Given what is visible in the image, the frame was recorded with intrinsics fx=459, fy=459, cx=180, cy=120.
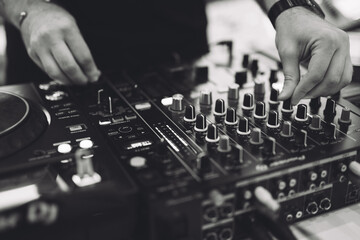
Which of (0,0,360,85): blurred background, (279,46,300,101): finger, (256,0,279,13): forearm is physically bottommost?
(0,0,360,85): blurred background

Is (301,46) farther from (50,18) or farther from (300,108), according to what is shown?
(50,18)

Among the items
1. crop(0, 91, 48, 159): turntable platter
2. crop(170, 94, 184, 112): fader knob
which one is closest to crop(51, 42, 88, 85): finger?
crop(0, 91, 48, 159): turntable platter

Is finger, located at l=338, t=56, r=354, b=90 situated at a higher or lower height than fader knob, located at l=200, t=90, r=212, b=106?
higher

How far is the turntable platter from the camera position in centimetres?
95

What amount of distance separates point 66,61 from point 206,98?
0.37m

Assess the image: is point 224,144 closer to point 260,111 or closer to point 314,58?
point 260,111

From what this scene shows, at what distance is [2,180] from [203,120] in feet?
1.42

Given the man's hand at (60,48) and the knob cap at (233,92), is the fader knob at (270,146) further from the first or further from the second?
the man's hand at (60,48)

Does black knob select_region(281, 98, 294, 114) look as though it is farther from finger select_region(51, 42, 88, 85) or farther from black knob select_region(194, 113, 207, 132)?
finger select_region(51, 42, 88, 85)

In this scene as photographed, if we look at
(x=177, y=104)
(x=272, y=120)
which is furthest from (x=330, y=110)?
(x=177, y=104)

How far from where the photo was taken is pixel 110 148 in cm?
97

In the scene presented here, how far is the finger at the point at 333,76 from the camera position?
3.53 feet

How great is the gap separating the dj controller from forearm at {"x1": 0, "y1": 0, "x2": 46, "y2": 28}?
0.86ft

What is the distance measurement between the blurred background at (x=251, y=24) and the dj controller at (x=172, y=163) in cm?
45
